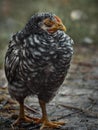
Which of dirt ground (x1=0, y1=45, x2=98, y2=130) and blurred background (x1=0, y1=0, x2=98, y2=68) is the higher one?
blurred background (x1=0, y1=0, x2=98, y2=68)

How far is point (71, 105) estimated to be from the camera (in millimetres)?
6762

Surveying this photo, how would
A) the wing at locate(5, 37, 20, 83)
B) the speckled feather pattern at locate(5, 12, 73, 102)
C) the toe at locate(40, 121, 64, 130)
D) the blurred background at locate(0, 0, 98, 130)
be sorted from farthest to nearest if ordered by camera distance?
1. the blurred background at locate(0, 0, 98, 130)
2. the toe at locate(40, 121, 64, 130)
3. the wing at locate(5, 37, 20, 83)
4. the speckled feather pattern at locate(5, 12, 73, 102)

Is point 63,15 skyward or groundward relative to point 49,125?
skyward

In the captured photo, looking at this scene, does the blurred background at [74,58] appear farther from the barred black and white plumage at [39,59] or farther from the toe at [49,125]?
the barred black and white plumage at [39,59]

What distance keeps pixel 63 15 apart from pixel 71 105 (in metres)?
4.75

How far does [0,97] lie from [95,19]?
18.0 ft

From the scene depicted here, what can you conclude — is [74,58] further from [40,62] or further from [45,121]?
[40,62]

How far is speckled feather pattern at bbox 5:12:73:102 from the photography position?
5562mm

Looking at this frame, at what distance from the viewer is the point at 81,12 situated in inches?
477

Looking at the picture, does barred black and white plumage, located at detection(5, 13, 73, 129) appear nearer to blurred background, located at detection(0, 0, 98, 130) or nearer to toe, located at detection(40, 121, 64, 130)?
toe, located at detection(40, 121, 64, 130)

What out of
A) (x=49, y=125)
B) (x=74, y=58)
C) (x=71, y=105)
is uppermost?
(x=74, y=58)

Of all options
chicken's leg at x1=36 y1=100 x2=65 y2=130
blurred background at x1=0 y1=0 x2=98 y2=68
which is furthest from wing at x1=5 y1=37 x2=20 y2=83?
blurred background at x1=0 y1=0 x2=98 y2=68

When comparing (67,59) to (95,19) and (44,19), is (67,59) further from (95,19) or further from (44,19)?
(95,19)

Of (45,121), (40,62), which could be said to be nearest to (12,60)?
(40,62)
